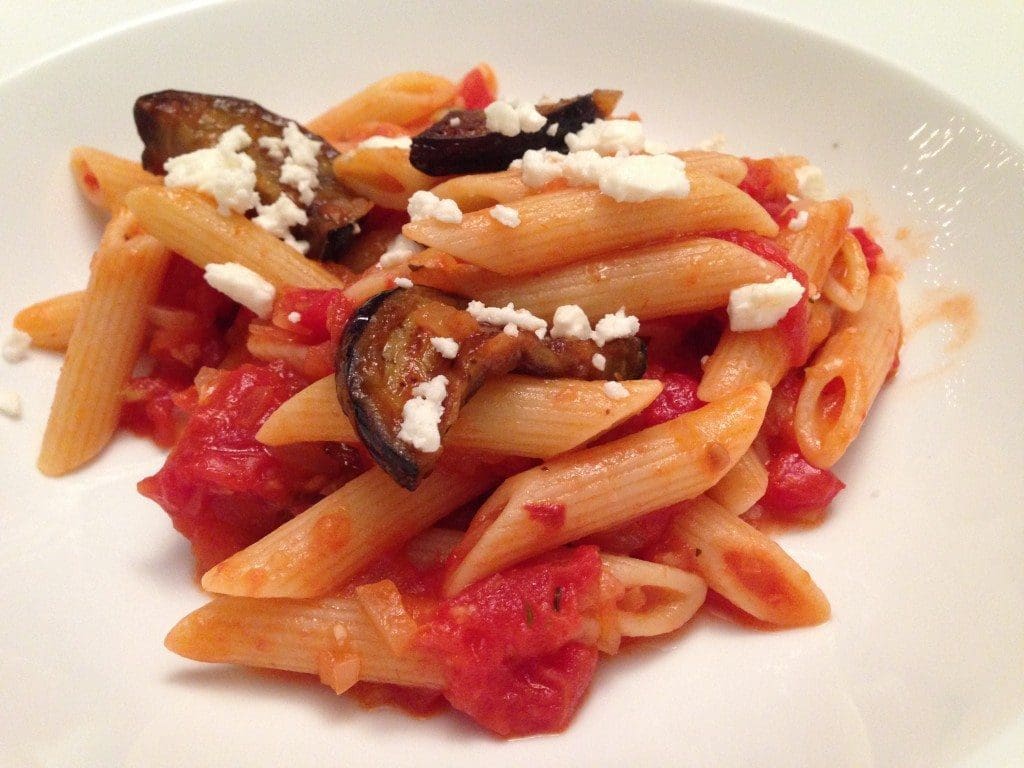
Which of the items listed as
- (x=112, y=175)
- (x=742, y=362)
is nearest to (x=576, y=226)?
(x=742, y=362)

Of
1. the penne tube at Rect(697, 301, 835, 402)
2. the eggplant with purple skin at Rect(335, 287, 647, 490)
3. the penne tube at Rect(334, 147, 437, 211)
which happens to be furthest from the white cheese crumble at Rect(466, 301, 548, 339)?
the penne tube at Rect(334, 147, 437, 211)

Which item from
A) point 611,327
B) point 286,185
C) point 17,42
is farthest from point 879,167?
point 17,42

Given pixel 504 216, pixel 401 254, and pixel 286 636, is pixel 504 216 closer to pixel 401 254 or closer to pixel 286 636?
pixel 401 254

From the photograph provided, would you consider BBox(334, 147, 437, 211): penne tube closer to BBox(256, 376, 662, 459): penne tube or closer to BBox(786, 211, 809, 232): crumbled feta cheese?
BBox(256, 376, 662, 459): penne tube

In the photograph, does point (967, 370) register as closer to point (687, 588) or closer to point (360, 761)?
point (687, 588)

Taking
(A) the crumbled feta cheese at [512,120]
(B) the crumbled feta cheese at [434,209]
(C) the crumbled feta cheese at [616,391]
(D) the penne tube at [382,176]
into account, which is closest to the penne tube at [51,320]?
(D) the penne tube at [382,176]

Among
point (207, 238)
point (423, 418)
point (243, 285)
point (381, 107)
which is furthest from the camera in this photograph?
point (381, 107)

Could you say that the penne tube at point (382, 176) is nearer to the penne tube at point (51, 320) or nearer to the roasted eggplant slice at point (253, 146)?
the roasted eggplant slice at point (253, 146)
